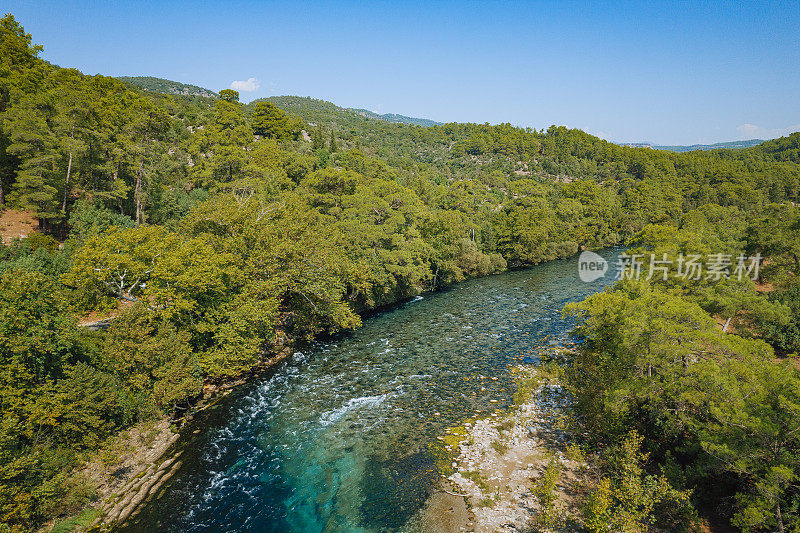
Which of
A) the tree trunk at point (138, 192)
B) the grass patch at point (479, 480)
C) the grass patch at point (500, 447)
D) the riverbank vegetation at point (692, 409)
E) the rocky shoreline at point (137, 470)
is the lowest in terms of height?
the rocky shoreline at point (137, 470)

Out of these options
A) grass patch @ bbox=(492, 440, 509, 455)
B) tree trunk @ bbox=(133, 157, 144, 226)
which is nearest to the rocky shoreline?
grass patch @ bbox=(492, 440, 509, 455)

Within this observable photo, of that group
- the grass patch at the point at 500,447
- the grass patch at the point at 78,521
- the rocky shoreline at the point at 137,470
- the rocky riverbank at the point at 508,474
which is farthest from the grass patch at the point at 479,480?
the grass patch at the point at 78,521

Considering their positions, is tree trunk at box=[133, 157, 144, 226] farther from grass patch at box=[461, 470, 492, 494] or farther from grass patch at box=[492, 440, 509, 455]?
grass patch at box=[492, 440, 509, 455]

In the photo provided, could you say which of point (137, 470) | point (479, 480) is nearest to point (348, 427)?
point (479, 480)

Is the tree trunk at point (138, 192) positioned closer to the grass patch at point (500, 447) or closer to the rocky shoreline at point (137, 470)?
the rocky shoreline at point (137, 470)

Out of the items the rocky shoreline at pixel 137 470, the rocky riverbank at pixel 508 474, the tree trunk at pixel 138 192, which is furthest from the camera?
the tree trunk at pixel 138 192

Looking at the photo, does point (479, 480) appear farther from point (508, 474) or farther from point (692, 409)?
point (692, 409)
